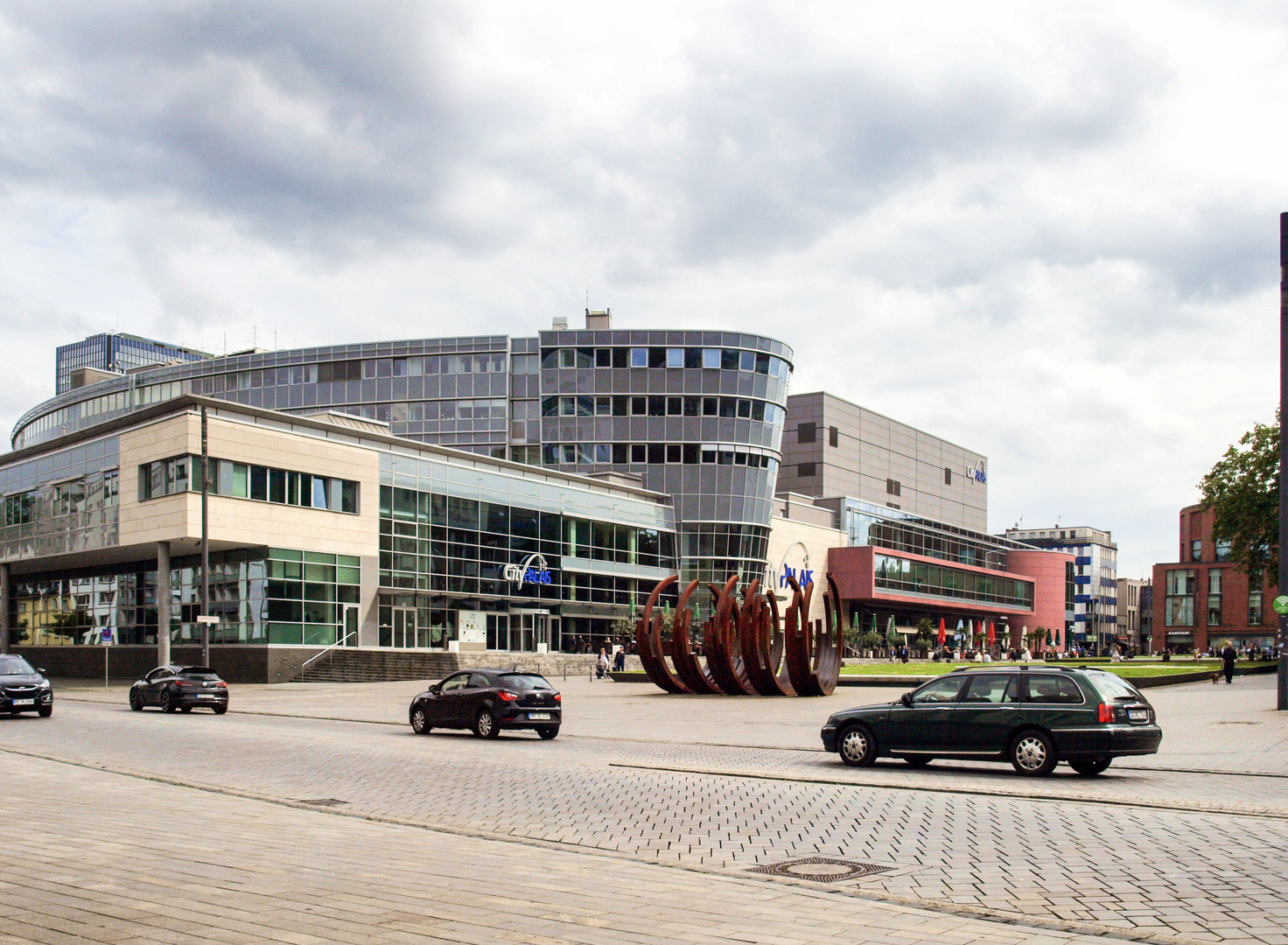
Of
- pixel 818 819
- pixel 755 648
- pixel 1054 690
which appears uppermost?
pixel 1054 690

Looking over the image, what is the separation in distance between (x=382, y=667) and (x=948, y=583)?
7317 cm

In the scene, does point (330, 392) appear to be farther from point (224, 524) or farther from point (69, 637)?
point (224, 524)

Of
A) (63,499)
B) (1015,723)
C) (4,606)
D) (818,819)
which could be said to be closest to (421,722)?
(1015,723)

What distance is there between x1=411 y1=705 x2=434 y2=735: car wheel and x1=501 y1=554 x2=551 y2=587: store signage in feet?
134

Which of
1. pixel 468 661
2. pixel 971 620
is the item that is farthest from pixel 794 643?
pixel 971 620

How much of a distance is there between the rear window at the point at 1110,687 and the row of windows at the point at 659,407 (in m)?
64.6

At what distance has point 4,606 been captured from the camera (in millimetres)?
63125

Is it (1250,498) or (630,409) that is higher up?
(630,409)

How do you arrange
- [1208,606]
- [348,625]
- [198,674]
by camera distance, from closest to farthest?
[198,674], [348,625], [1208,606]

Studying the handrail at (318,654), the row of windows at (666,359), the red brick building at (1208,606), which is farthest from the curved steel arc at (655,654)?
the red brick building at (1208,606)

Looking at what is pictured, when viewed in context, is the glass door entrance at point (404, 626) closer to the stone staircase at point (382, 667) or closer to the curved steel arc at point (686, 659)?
the stone staircase at point (382, 667)

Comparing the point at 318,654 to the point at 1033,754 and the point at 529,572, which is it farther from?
the point at 1033,754

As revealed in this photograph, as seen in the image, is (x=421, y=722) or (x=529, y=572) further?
(x=529, y=572)

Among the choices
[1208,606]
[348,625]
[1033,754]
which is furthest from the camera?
[1208,606]
